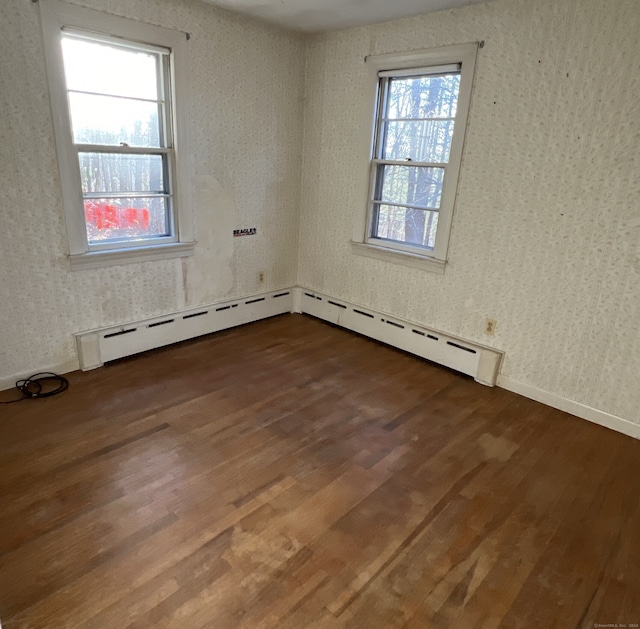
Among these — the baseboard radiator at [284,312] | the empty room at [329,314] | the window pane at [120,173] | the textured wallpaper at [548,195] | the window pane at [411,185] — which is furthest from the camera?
the window pane at [411,185]

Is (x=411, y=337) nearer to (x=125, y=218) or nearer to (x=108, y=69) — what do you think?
(x=125, y=218)

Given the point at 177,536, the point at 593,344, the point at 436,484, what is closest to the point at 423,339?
the point at 593,344

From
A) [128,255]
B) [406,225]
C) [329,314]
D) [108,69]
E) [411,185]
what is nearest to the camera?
[108,69]

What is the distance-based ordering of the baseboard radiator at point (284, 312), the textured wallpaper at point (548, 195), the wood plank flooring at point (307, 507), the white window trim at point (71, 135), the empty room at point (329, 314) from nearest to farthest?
the wood plank flooring at point (307, 507), the empty room at point (329, 314), the textured wallpaper at point (548, 195), the white window trim at point (71, 135), the baseboard radiator at point (284, 312)

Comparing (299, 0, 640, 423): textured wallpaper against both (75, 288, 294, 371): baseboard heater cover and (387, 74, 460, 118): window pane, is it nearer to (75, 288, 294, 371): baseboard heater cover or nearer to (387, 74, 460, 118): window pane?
(387, 74, 460, 118): window pane

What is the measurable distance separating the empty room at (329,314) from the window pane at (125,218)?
0.02m

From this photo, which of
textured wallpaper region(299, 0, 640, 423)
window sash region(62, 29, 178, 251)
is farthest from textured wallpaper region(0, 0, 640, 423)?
window sash region(62, 29, 178, 251)

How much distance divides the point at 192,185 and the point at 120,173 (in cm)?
52

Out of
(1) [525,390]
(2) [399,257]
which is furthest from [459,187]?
(1) [525,390]

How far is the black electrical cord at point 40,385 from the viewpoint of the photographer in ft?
8.95

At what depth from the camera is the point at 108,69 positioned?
2826 mm

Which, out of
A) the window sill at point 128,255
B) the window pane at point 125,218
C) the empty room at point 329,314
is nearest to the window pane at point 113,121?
the empty room at point 329,314

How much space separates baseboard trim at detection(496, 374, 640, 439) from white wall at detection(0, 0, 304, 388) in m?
2.23

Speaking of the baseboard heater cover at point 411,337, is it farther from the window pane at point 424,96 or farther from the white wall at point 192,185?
the window pane at point 424,96
